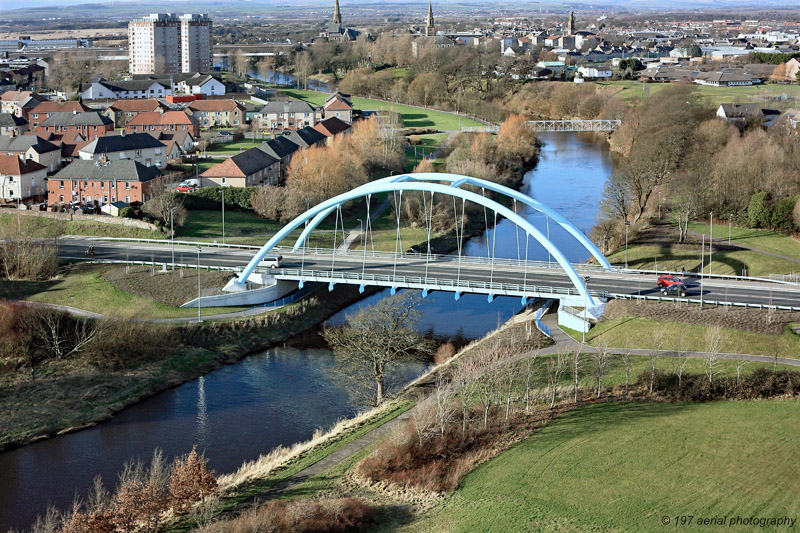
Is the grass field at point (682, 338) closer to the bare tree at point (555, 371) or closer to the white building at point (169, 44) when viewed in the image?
the bare tree at point (555, 371)

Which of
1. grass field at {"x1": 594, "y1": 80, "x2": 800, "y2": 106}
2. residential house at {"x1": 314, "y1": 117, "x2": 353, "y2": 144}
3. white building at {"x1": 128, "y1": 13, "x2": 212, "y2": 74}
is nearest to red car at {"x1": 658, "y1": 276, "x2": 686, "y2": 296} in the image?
residential house at {"x1": 314, "y1": 117, "x2": 353, "y2": 144}

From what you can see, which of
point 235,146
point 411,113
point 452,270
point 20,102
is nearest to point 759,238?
point 452,270

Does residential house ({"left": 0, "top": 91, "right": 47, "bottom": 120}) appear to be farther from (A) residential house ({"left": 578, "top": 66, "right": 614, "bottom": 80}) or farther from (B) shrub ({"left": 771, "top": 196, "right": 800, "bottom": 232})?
(A) residential house ({"left": 578, "top": 66, "right": 614, "bottom": 80})

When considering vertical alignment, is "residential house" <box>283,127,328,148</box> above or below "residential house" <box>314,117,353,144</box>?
below

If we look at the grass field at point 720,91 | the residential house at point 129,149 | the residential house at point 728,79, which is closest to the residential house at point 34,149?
the residential house at point 129,149

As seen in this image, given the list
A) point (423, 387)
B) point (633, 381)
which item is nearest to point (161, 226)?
point (423, 387)

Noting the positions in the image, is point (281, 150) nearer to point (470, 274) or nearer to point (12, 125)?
point (12, 125)
